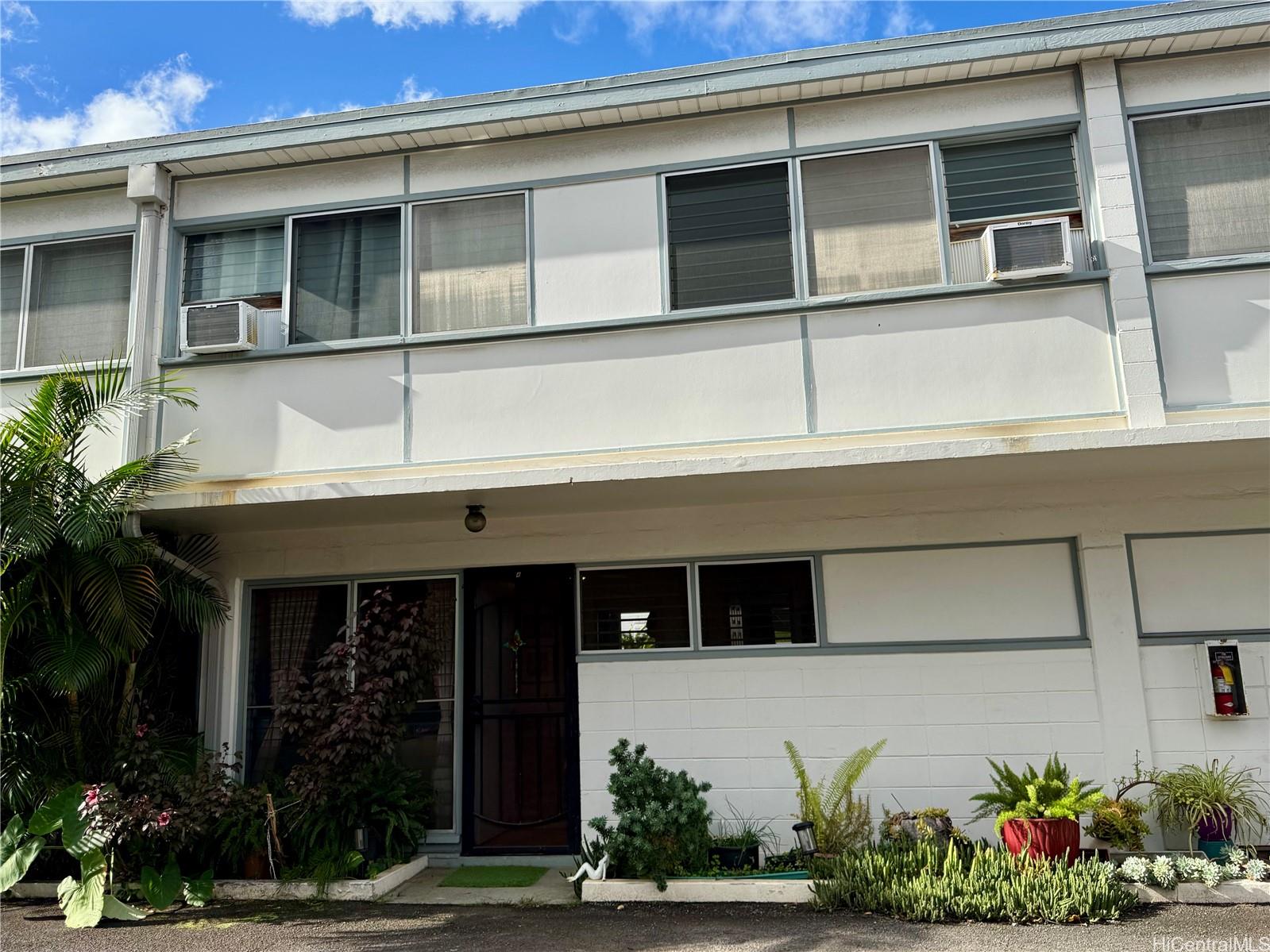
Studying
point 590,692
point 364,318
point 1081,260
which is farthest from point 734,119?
point 590,692

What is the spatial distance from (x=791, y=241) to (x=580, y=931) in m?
4.85

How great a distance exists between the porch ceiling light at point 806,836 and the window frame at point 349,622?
8.93ft

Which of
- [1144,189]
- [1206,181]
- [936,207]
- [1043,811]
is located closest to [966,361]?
[936,207]

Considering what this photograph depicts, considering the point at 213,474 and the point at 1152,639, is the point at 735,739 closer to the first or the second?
the point at 1152,639

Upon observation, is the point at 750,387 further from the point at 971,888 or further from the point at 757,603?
the point at 971,888

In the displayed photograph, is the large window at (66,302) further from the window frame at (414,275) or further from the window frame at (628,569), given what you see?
the window frame at (628,569)

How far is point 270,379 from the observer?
7934mm

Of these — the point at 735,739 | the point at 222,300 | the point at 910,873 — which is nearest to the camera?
the point at 910,873

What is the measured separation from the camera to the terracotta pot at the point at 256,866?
293 inches

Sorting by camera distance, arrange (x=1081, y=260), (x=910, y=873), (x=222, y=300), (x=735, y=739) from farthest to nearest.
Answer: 1. (x=222, y=300)
2. (x=735, y=739)
3. (x=1081, y=260)
4. (x=910, y=873)

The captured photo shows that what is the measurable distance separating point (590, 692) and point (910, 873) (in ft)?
8.77

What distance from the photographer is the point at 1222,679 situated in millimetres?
7188

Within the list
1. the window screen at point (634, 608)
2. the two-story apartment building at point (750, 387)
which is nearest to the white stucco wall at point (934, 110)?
the two-story apartment building at point (750, 387)

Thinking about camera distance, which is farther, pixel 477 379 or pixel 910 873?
pixel 477 379
